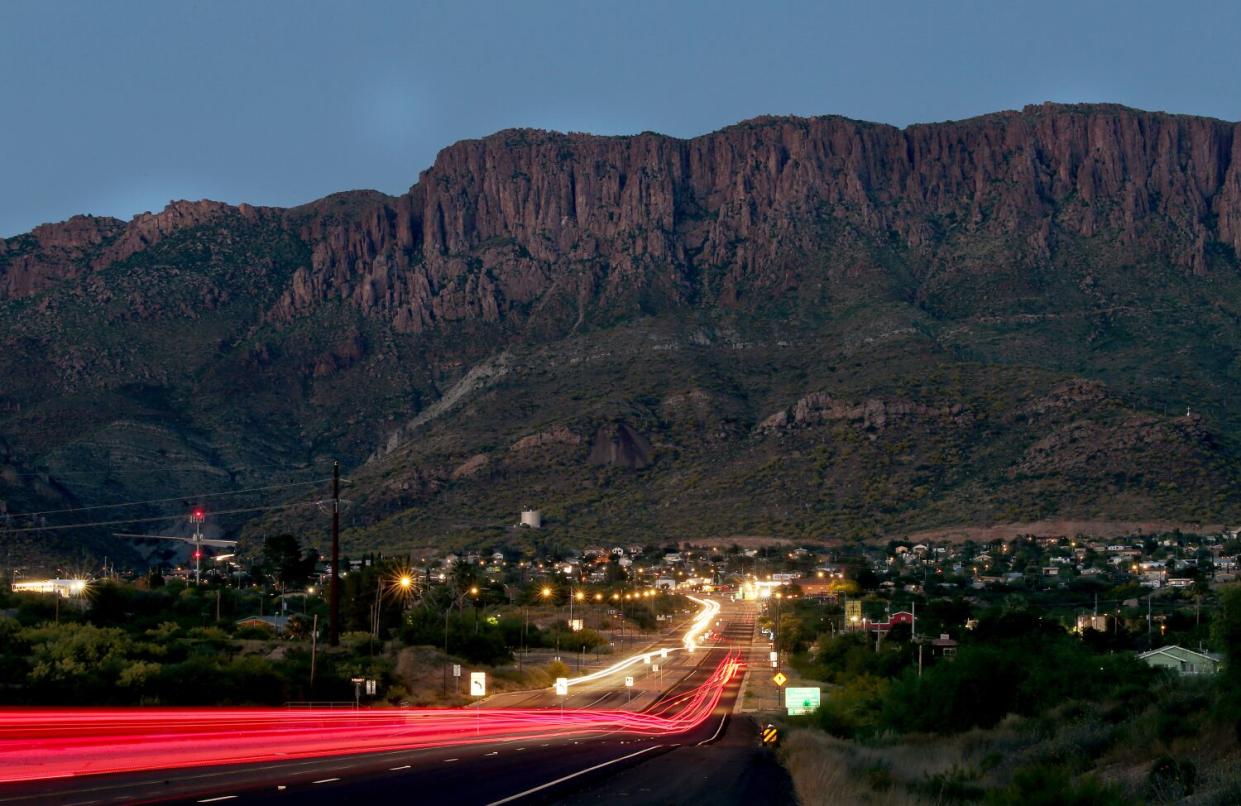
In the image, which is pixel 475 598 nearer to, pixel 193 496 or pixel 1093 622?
pixel 1093 622

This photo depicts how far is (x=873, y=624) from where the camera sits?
100875 mm

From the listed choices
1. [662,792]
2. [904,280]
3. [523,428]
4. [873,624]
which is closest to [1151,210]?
[904,280]

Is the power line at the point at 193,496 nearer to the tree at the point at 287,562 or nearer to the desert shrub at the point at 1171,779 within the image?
the tree at the point at 287,562

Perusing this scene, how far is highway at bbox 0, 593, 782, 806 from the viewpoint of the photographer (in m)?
25.9

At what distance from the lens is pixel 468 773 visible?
3341 centimetres

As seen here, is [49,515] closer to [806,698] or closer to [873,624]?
[873,624]

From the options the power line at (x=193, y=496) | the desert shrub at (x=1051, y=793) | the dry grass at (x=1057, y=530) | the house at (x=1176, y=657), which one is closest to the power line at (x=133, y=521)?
the power line at (x=193, y=496)

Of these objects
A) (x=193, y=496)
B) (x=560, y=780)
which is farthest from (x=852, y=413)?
(x=560, y=780)

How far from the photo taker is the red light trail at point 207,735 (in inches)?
1169

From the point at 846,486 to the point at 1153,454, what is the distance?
2711cm

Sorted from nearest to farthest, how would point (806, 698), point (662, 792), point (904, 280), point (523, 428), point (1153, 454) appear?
1. point (662, 792)
2. point (806, 698)
3. point (1153, 454)
4. point (523, 428)
5. point (904, 280)

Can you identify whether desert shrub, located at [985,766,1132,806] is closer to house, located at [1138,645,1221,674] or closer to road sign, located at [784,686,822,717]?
house, located at [1138,645,1221,674]

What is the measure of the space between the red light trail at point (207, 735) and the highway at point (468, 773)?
66 centimetres

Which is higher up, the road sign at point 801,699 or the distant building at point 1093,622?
the distant building at point 1093,622
